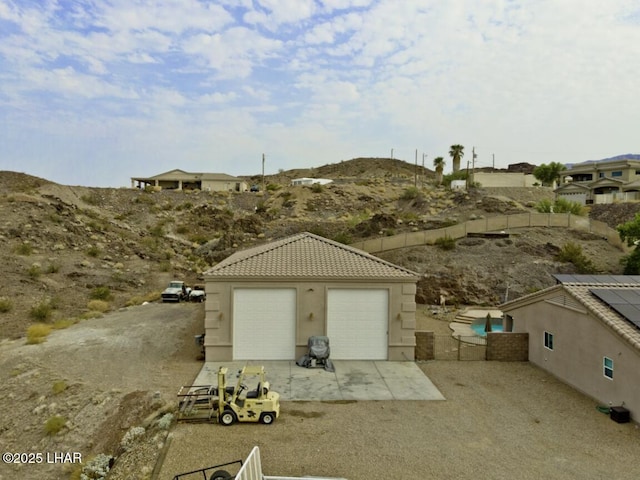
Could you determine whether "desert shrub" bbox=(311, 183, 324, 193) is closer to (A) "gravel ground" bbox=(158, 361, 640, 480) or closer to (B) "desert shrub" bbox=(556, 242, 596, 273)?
(B) "desert shrub" bbox=(556, 242, 596, 273)

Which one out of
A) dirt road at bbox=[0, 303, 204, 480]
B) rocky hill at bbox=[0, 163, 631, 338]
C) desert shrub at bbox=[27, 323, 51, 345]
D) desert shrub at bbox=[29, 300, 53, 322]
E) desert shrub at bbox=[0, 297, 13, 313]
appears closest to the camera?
dirt road at bbox=[0, 303, 204, 480]

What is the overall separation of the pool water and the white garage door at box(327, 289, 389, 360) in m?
9.93

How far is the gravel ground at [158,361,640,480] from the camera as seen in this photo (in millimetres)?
10586

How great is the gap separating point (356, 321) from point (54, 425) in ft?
35.7

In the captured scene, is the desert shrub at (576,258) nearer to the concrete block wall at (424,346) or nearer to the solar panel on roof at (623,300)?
the solar panel on roof at (623,300)

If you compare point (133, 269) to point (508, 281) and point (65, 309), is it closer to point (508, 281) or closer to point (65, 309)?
point (65, 309)

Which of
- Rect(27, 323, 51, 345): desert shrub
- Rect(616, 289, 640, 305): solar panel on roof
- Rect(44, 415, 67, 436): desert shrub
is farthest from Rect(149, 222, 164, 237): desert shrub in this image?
Rect(616, 289, 640, 305): solar panel on roof

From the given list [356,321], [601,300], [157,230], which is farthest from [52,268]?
[601,300]

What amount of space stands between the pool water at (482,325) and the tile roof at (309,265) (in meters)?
9.71

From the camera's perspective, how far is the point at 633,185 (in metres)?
66.9

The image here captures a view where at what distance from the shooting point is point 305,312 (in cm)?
1873

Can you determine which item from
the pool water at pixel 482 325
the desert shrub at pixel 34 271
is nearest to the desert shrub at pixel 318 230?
the pool water at pixel 482 325

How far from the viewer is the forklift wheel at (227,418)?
12.7 metres

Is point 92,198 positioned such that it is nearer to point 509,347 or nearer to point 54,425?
point 54,425
